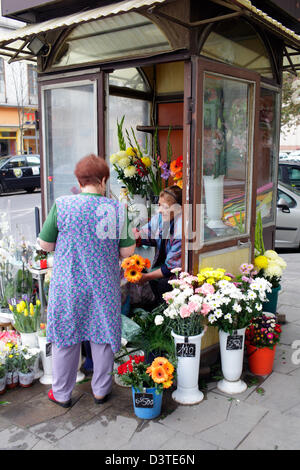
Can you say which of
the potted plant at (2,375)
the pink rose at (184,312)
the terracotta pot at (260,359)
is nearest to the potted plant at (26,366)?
the potted plant at (2,375)

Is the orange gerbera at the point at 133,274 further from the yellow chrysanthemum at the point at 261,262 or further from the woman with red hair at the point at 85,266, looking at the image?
the yellow chrysanthemum at the point at 261,262

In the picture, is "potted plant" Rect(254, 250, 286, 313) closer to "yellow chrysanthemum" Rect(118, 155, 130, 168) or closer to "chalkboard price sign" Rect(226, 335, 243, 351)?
"chalkboard price sign" Rect(226, 335, 243, 351)

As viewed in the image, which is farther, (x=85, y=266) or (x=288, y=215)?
(x=288, y=215)

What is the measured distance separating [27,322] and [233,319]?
1645mm

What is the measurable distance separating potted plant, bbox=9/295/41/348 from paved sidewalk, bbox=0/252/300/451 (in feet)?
1.25

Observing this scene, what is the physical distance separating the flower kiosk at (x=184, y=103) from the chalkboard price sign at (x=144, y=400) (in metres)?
0.80

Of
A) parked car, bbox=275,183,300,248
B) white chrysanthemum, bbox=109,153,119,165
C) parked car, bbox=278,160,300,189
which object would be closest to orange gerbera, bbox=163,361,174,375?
white chrysanthemum, bbox=109,153,119,165

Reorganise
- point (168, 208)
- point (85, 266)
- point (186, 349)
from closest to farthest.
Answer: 1. point (85, 266)
2. point (186, 349)
3. point (168, 208)

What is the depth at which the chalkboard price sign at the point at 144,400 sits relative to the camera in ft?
9.59

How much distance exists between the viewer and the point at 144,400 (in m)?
2.94

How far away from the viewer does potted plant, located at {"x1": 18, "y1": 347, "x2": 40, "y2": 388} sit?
11.2 feet

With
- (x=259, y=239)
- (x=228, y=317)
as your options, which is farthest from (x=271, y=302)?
(x=228, y=317)

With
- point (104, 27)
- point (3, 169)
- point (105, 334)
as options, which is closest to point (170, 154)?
point (104, 27)

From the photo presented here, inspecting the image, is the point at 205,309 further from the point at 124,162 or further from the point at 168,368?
the point at 124,162
